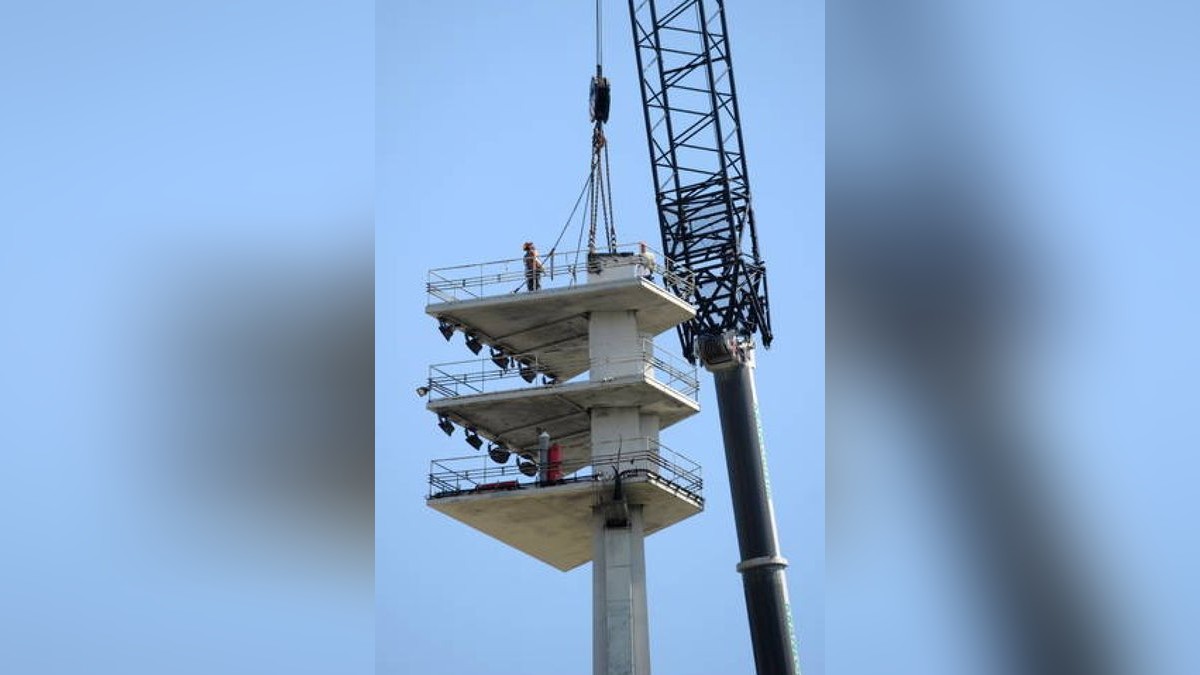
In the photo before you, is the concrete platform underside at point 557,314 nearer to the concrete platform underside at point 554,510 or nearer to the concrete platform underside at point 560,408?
the concrete platform underside at point 560,408

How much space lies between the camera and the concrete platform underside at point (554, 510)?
99.9 m

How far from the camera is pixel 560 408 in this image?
4082 inches

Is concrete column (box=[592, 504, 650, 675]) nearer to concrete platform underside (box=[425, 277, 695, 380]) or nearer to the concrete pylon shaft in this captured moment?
the concrete pylon shaft

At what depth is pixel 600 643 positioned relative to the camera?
97500 mm

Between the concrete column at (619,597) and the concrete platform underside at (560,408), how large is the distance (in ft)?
19.3

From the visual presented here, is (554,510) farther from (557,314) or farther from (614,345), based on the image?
(557,314)

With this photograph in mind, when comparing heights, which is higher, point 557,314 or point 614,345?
point 557,314

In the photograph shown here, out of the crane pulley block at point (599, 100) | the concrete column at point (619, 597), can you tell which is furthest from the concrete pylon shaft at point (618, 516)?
the crane pulley block at point (599, 100)

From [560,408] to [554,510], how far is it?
5.76 m

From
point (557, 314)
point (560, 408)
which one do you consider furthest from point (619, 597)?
point (557, 314)
